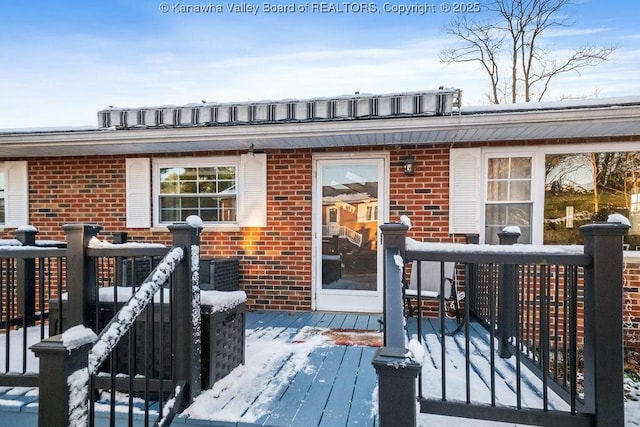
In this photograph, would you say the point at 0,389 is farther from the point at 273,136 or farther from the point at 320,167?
the point at 320,167

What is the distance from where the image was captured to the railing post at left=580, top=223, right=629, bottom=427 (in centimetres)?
170

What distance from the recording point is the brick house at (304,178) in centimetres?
411

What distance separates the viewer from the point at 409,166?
445cm

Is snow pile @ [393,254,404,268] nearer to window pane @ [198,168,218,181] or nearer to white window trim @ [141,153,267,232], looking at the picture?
white window trim @ [141,153,267,232]

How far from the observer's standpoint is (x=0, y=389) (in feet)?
7.96

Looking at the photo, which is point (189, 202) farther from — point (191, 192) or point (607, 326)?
point (607, 326)

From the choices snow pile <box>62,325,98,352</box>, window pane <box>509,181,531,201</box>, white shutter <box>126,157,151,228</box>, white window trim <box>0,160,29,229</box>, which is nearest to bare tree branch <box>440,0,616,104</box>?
window pane <box>509,181,531,201</box>

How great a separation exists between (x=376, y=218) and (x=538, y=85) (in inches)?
347

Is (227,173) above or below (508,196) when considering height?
above

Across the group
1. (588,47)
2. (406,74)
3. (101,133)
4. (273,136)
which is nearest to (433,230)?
(273,136)

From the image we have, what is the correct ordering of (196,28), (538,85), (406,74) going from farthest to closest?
(538,85)
(406,74)
(196,28)

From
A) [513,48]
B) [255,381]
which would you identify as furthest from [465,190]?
[513,48]

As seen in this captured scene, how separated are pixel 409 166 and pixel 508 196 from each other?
1.23 m

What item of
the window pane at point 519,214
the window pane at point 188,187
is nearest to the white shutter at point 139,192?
the window pane at point 188,187
